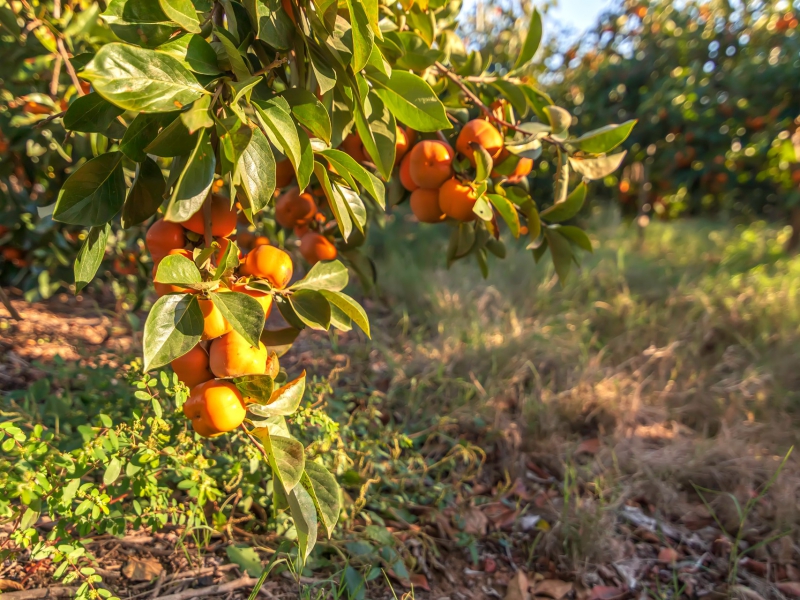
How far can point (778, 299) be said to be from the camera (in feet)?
8.84

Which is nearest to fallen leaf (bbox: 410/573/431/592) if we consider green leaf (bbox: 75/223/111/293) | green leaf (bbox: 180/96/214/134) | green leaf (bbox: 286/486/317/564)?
green leaf (bbox: 286/486/317/564)

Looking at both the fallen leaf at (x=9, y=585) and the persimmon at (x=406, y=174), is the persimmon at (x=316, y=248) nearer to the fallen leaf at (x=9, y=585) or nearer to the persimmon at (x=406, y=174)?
the persimmon at (x=406, y=174)

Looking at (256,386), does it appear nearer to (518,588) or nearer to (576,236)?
(576,236)

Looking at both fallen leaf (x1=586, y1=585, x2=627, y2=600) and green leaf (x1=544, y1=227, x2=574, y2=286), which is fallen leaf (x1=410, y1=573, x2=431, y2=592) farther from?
green leaf (x1=544, y1=227, x2=574, y2=286)

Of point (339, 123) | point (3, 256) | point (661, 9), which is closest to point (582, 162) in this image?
point (339, 123)

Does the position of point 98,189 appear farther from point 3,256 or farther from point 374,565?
point 3,256

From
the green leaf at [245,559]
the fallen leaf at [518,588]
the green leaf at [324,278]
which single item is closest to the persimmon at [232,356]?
the green leaf at [324,278]

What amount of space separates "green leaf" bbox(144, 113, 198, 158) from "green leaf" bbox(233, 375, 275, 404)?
11.3 inches

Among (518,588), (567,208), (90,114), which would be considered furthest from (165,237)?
(518,588)

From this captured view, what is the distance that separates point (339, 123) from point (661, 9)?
14.7 feet

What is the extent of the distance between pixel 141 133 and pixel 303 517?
0.51m

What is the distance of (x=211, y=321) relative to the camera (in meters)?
0.70

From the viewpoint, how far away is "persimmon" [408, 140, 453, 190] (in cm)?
96

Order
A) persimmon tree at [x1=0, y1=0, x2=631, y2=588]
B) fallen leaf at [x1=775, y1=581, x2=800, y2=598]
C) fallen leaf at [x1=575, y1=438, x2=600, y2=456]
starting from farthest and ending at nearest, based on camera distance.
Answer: fallen leaf at [x1=575, y1=438, x2=600, y2=456] → fallen leaf at [x1=775, y1=581, x2=800, y2=598] → persimmon tree at [x1=0, y1=0, x2=631, y2=588]
